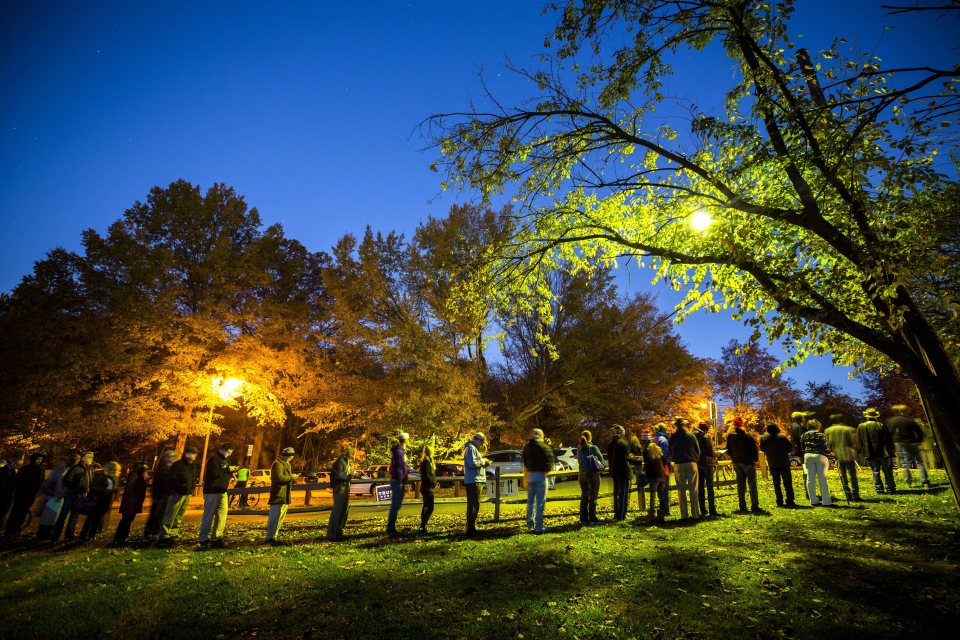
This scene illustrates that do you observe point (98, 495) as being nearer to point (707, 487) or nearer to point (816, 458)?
point (707, 487)

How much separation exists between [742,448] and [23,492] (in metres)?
16.4

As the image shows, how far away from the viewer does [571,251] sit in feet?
31.7

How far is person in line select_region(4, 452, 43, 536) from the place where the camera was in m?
10.4

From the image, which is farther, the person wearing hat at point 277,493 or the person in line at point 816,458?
the person in line at point 816,458

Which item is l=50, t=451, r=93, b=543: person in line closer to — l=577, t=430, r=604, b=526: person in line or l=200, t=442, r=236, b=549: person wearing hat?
l=200, t=442, r=236, b=549: person wearing hat

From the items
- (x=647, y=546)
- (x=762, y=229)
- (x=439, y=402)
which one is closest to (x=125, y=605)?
(x=647, y=546)

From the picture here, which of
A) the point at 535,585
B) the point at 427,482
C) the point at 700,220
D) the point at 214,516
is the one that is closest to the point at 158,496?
the point at 214,516

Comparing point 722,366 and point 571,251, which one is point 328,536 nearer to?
point 571,251

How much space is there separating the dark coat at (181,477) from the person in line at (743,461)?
1122 cm

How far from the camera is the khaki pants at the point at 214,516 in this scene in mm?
8648

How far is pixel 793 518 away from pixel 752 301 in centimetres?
447

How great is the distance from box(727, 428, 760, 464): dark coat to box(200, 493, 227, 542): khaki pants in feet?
34.4

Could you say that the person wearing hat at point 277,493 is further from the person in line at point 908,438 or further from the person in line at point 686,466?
the person in line at point 908,438

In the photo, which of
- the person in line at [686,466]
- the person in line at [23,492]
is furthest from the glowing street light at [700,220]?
the person in line at [23,492]
